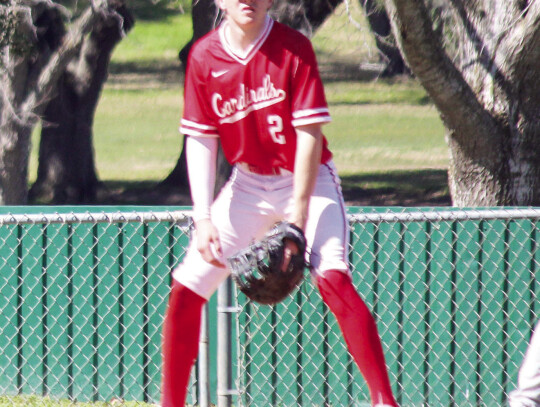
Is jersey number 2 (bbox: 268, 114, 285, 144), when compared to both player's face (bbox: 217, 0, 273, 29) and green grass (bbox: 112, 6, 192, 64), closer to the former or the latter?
player's face (bbox: 217, 0, 273, 29)

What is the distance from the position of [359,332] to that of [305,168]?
2.17ft

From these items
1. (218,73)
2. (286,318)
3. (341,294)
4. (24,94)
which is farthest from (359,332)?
(24,94)

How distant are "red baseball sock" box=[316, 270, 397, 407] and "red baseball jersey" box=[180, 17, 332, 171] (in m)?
0.52

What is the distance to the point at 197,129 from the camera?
12.5 ft

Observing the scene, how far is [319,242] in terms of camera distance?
3652 mm

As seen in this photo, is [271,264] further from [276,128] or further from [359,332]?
[276,128]

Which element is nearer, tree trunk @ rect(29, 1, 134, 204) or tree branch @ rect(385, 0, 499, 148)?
tree branch @ rect(385, 0, 499, 148)

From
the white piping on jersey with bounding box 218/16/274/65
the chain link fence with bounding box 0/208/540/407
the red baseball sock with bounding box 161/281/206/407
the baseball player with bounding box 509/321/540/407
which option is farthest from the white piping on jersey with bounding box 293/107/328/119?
the chain link fence with bounding box 0/208/540/407

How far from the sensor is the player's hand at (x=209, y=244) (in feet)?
12.1

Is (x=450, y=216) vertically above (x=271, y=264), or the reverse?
(x=450, y=216)

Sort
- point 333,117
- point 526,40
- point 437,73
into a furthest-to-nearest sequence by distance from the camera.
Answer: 1. point 333,117
2. point 526,40
3. point 437,73

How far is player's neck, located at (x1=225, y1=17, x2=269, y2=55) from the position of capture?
364cm

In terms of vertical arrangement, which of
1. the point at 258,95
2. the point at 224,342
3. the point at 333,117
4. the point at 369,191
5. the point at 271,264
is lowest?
the point at 224,342

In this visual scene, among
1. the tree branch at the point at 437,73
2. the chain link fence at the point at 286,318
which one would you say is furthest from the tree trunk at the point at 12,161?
the tree branch at the point at 437,73
